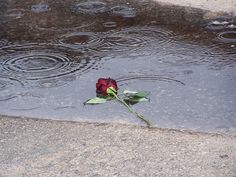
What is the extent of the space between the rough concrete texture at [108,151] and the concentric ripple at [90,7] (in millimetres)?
3068

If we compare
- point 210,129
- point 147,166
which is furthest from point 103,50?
point 147,166

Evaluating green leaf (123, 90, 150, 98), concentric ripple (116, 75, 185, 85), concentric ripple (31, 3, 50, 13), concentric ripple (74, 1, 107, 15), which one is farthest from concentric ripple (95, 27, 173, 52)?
concentric ripple (31, 3, 50, 13)

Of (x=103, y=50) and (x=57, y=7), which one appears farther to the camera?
(x=57, y=7)

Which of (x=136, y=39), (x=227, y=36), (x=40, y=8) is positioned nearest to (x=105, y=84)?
(x=136, y=39)

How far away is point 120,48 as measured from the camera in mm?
5777

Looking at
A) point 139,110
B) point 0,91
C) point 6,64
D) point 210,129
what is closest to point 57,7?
point 6,64

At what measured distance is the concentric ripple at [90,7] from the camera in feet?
23.4

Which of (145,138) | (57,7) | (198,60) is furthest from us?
(57,7)

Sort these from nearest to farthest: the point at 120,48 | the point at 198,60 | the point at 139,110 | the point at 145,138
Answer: the point at 145,138, the point at 139,110, the point at 198,60, the point at 120,48

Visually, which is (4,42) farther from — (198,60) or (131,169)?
(131,169)

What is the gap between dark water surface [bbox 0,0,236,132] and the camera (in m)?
4.47

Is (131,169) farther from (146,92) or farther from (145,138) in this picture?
(146,92)

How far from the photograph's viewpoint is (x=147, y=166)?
360 cm

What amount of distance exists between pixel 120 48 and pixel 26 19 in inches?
63.0
